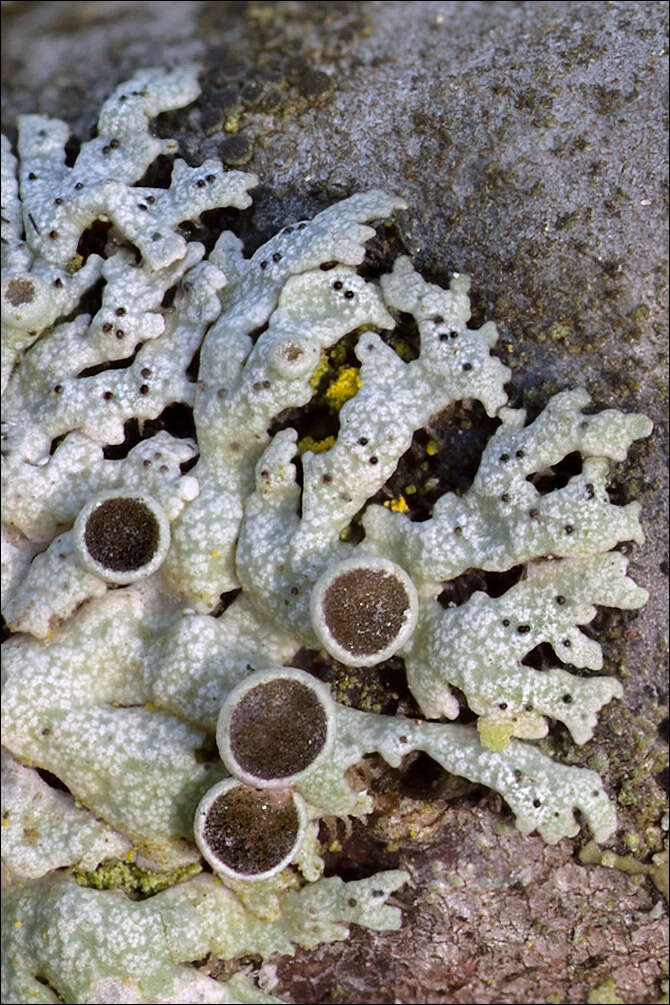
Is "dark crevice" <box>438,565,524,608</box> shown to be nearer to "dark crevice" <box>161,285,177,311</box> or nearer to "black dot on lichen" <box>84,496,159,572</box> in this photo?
"black dot on lichen" <box>84,496,159,572</box>

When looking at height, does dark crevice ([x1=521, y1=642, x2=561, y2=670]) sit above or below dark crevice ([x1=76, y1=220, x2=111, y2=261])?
below

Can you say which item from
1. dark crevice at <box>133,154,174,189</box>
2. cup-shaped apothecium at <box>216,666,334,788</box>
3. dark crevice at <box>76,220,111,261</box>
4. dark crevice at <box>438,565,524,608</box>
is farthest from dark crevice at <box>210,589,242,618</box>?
dark crevice at <box>133,154,174,189</box>

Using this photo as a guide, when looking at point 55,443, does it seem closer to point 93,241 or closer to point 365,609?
point 93,241

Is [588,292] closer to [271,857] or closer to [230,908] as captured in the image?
[271,857]

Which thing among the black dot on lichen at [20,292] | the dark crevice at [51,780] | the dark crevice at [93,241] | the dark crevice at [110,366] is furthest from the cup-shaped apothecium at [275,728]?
the dark crevice at [93,241]

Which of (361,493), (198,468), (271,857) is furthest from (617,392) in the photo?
(271,857)

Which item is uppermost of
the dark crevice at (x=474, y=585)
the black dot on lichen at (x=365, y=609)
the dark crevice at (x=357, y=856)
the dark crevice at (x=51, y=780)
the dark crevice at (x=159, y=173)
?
the dark crevice at (x=159, y=173)

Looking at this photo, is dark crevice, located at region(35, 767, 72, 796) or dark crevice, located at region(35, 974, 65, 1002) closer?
dark crevice, located at region(35, 974, 65, 1002)

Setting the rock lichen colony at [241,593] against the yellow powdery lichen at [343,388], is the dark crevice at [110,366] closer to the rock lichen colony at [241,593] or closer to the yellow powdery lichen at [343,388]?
the rock lichen colony at [241,593]
